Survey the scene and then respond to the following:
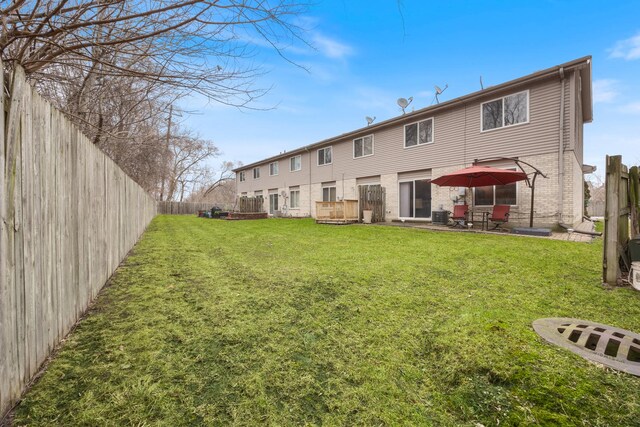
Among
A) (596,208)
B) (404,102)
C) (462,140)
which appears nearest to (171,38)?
(462,140)

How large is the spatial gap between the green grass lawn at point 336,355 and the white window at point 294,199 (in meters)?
17.0

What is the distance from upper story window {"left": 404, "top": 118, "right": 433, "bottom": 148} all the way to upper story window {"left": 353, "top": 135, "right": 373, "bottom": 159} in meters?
2.23

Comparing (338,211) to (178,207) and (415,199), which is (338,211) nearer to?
(415,199)

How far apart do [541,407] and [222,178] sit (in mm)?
48868

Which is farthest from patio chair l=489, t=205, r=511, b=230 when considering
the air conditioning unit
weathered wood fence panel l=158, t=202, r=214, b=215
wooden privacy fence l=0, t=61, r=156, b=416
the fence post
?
weathered wood fence panel l=158, t=202, r=214, b=215

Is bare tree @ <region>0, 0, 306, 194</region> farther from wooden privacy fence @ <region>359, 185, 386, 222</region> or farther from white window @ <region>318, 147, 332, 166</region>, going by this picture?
white window @ <region>318, 147, 332, 166</region>

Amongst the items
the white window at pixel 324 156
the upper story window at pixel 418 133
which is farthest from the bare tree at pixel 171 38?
the white window at pixel 324 156

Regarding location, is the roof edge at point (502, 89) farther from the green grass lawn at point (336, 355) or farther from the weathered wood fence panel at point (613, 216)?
the green grass lawn at point (336, 355)

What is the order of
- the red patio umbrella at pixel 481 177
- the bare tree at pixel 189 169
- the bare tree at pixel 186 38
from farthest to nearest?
1. the bare tree at pixel 189 169
2. the red patio umbrella at pixel 481 177
3. the bare tree at pixel 186 38

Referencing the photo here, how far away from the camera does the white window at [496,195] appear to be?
10070 mm

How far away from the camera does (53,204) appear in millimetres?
1988

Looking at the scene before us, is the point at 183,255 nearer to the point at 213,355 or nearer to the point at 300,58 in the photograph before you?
the point at 213,355

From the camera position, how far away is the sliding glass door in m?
12.6

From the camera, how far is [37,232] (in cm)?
174
